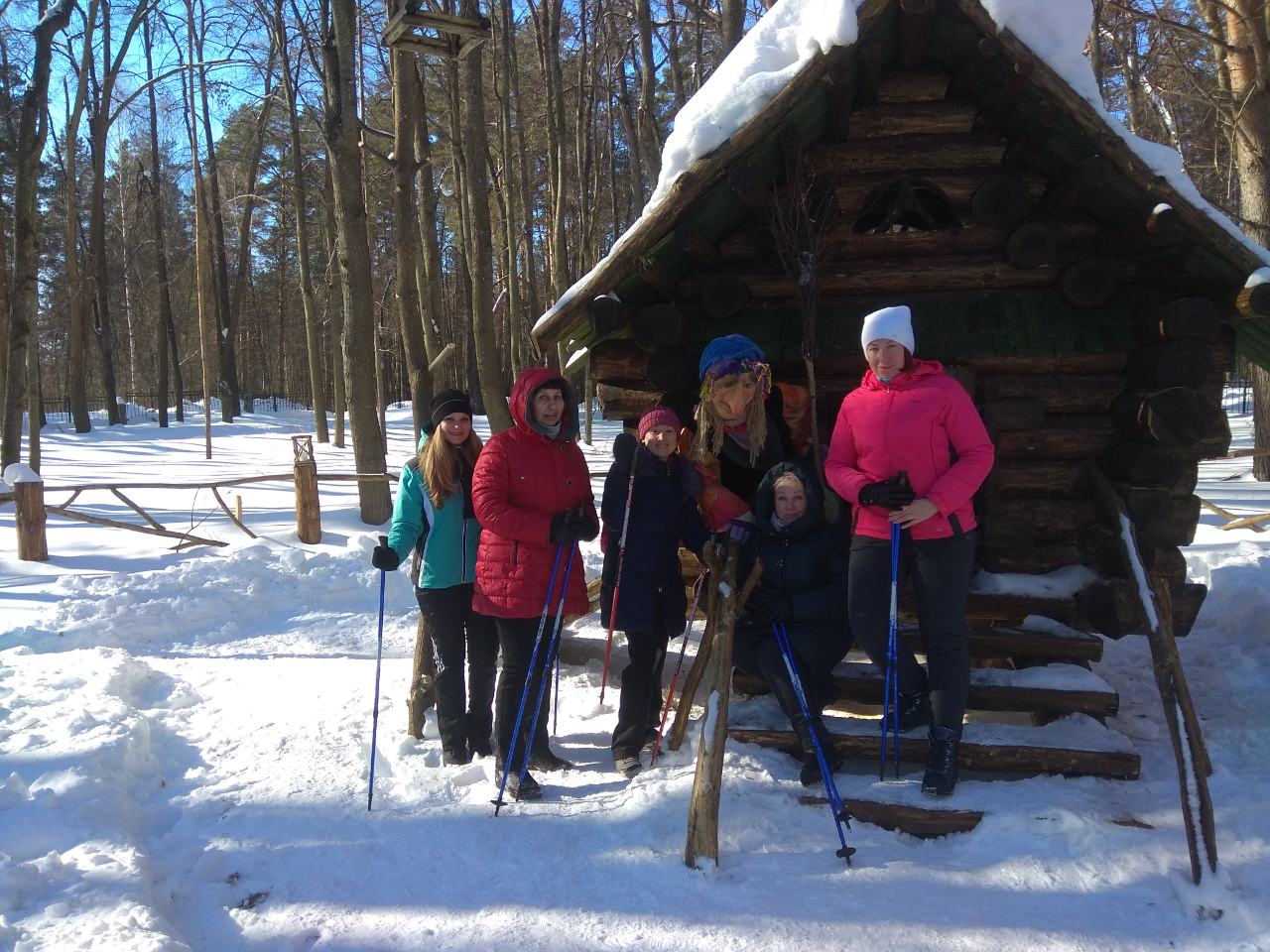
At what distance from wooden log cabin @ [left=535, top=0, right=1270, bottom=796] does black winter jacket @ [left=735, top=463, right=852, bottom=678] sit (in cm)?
63

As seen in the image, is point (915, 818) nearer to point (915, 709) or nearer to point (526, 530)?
point (915, 709)

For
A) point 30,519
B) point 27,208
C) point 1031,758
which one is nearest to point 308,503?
point 30,519

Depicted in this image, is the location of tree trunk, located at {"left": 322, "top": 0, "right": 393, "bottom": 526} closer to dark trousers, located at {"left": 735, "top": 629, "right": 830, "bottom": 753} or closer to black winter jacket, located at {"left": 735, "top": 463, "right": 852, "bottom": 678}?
black winter jacket, located at {"left": 735, "top": 463, "right": 852, "bottom": 678}

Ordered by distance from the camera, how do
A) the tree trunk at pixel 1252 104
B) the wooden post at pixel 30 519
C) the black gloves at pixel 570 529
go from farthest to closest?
the wooden post at pixel 30 519 < the tree trunk at pixel 1252 104 < the black gloves at pixel 570 529

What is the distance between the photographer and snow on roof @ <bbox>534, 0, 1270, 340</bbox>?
14.1 ft

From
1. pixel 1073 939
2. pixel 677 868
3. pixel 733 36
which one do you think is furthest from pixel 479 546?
pixel 733 36

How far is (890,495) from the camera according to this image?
146 inches

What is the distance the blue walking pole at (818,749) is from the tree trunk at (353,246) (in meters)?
7.75

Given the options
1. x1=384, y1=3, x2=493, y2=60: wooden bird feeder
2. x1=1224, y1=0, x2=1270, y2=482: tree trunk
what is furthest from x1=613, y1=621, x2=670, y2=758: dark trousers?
x1=1224, y1=0, x2=1270, y2=482: tree trunk

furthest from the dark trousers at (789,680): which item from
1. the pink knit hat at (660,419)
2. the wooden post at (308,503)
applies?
the wooden post at (308,503)

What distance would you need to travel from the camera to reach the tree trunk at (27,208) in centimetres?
1073

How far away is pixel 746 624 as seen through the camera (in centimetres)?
435

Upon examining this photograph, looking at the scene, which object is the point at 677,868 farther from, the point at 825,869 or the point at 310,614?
the point at 310,614

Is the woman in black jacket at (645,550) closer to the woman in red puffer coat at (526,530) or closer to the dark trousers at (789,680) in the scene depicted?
the woman in red puffer coat at (526,530)
